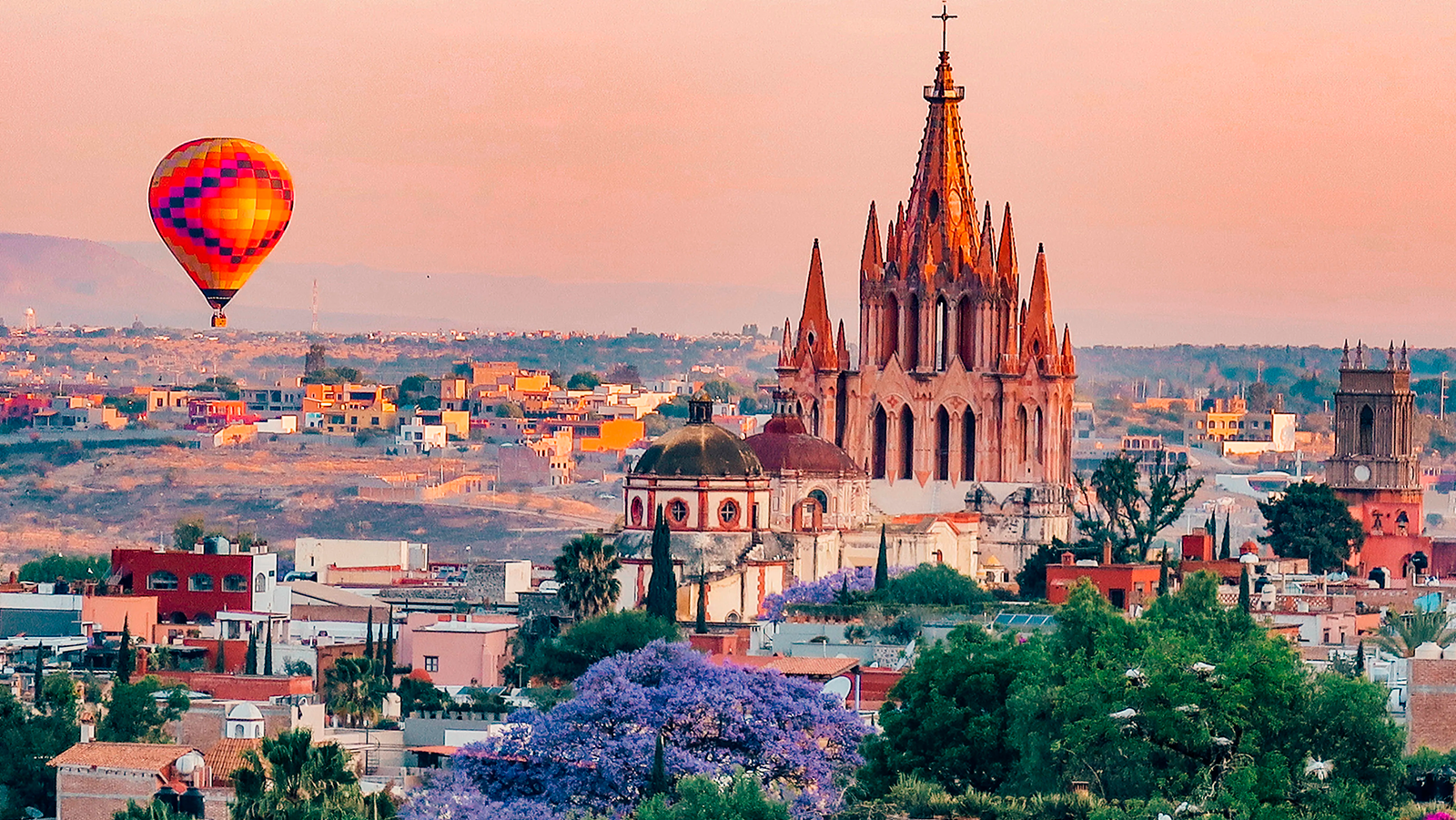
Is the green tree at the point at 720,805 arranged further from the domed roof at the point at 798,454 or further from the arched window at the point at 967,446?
the arched window at the point at 967,446

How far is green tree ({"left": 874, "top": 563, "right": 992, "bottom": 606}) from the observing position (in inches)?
3755

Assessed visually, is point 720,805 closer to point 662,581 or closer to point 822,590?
point 662,581

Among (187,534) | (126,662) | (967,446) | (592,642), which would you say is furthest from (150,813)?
(187,534)

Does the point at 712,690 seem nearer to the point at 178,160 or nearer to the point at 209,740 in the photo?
the point at 209,740

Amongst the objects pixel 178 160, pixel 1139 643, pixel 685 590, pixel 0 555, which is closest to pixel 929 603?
pixel 685 590

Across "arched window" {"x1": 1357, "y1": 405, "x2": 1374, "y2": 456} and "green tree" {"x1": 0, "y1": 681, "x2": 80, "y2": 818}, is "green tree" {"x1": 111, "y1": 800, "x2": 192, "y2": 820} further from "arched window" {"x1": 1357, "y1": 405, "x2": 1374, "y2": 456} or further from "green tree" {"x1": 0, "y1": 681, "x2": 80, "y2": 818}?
"arched window" {"x1": 1357, "y1": 405, "x2": 1374, "y2": 456}

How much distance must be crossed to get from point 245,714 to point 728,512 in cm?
4091

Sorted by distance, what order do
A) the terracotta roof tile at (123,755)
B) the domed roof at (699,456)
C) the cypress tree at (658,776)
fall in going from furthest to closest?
the domed roof at (699,456)
the terracotta roof tile at (123,755)
the cypress tree at (658,776)

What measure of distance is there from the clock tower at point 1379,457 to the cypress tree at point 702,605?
32.9 metres

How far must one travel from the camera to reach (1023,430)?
127m

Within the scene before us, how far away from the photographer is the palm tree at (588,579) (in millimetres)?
95625

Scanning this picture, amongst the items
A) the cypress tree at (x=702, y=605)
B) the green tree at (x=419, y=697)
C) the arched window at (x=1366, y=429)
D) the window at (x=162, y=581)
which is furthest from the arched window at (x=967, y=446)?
the green tree at (x=419, y=697)

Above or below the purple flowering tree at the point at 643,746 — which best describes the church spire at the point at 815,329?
above

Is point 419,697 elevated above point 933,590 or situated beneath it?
situated beneath
